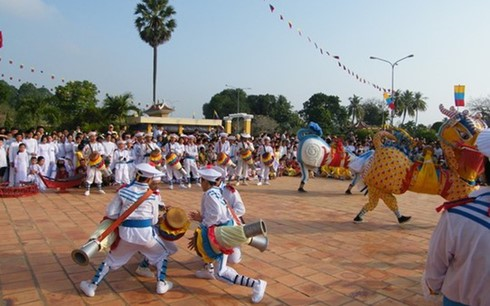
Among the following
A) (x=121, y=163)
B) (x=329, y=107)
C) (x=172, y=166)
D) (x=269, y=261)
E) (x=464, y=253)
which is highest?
(x=329, y=107)

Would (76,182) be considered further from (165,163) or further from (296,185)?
(296,185)

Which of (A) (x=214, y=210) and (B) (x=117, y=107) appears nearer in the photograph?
(A) (x=214, y=210)

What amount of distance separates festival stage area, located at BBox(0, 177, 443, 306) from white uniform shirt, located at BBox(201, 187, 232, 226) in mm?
741

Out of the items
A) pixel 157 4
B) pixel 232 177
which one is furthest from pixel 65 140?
pixel 157 4

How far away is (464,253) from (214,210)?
261 centimetres

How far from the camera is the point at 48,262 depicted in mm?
4906

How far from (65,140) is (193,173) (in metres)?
4.17

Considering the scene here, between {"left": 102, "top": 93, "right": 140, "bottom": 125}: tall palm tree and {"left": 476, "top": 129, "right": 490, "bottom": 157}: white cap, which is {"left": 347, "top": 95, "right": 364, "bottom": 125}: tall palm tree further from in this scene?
{"left": 476, "top": 129, "right": 490, "bottom": 157}: white cap

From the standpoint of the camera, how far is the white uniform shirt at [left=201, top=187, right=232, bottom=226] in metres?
4.23

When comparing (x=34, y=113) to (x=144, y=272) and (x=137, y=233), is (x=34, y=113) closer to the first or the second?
(x=144, y=272)

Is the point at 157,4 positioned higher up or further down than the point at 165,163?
higher up

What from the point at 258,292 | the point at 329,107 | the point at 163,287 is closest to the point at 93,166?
the point at 163,287

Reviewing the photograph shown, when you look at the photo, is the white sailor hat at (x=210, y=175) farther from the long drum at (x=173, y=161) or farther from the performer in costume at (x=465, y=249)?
the long drum at (x=173, y=161)

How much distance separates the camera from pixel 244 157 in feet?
40.4
